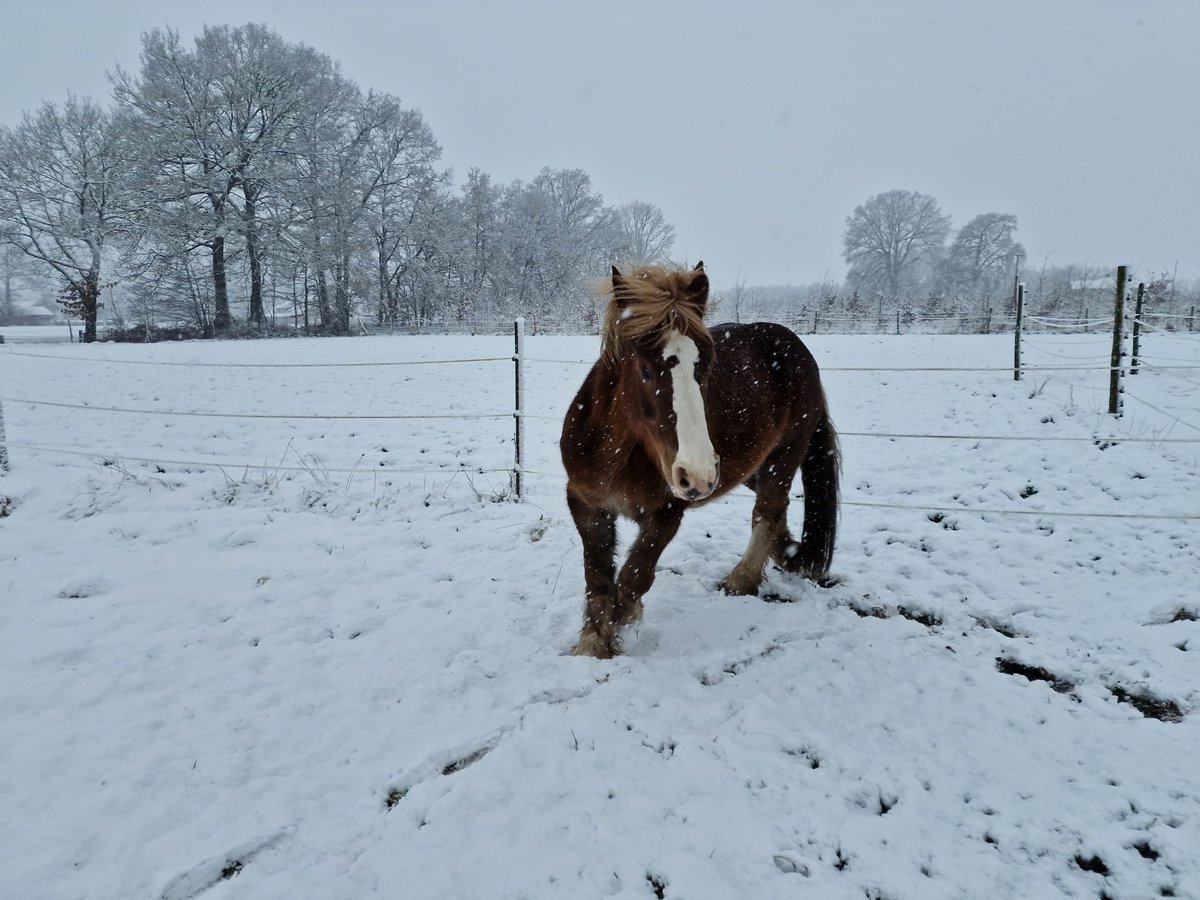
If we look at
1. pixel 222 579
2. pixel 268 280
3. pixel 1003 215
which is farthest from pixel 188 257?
pixel 1003 215

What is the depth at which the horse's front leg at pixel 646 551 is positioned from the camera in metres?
2.79

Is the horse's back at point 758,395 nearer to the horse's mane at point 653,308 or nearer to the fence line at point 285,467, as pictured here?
the horse's mane at point 653,308

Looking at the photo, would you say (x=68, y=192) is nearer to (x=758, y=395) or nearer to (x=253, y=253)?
(x=253, y=253)

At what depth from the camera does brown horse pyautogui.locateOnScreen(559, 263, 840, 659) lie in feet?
7.72

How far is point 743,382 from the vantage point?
328 centimetres

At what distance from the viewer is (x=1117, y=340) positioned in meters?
6.88

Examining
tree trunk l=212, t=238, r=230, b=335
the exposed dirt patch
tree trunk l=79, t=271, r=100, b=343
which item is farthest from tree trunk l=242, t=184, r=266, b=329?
the exposed dirt patch

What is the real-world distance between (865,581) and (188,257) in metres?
28.8

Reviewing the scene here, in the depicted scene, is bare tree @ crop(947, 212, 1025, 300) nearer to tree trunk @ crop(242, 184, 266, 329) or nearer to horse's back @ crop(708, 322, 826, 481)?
tree trunk @ crop(242, 184, 266, 329)

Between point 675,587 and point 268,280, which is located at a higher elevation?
point 268,280

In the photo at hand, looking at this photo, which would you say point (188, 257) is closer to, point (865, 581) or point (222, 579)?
point (222, 579)

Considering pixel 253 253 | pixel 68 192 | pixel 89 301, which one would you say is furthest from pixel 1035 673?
pixel 68 192

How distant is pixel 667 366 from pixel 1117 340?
24.8 ft

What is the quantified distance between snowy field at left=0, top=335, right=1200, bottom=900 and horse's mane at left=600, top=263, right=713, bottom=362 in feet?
5.11
